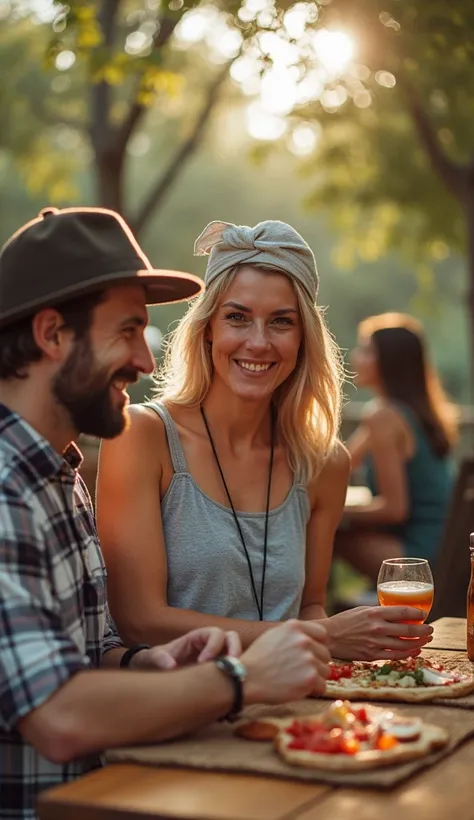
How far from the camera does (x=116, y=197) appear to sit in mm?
9266

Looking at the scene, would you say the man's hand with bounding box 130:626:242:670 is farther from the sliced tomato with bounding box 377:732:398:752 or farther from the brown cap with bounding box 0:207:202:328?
the brown cap with bounding box 0:207:202:328

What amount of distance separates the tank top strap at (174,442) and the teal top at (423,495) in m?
3.67

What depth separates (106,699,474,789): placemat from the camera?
212 centimetres

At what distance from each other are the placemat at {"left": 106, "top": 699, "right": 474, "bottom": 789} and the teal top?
4662 mm

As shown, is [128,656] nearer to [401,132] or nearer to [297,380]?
[297,380]

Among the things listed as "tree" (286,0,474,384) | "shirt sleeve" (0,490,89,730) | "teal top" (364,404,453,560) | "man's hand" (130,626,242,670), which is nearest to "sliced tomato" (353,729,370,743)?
"man's hand" (130,626,242,670)

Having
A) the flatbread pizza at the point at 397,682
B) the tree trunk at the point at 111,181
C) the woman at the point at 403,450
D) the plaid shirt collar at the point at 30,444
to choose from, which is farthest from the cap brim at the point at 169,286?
the tree trunk at the point at 111,181

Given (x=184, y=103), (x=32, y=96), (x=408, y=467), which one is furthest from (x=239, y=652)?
(x=184, y=103)

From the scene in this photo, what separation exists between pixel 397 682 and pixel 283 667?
432 millimetres

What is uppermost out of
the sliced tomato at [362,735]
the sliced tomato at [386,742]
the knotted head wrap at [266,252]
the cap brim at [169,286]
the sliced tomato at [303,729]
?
the knotted head wrap at [266,252]

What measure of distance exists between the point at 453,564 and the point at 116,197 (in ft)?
13.9

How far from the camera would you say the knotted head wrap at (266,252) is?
359cm

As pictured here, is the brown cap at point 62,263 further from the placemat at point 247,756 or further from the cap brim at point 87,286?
the placemat at point 247,756

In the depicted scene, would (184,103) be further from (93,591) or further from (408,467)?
(93,591)
